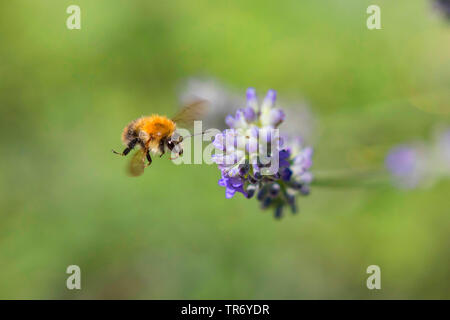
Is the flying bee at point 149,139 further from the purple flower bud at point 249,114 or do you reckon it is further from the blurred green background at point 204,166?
the blurred green background at point 204,166

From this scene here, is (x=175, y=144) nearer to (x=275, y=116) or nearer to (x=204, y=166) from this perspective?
(x=275, y=116)

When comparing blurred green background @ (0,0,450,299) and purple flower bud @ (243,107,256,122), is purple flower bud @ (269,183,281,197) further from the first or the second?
blurred green background @ (0,0,450,299)

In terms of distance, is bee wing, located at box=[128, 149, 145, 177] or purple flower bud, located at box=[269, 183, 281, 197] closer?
purple flower bud, located at box=[269, 183, 281, 197]

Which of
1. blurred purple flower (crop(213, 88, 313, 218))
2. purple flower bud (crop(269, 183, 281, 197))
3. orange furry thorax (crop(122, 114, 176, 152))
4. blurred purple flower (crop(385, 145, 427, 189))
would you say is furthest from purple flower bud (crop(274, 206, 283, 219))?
blurred purple flower (crop(385, 145, 427, 189))

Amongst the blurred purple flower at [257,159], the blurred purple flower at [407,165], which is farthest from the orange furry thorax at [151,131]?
the blurred purple flower at [407,165]

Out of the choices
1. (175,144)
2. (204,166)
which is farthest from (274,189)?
(204,166)

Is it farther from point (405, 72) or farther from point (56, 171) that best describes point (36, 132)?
point (405, 72)
